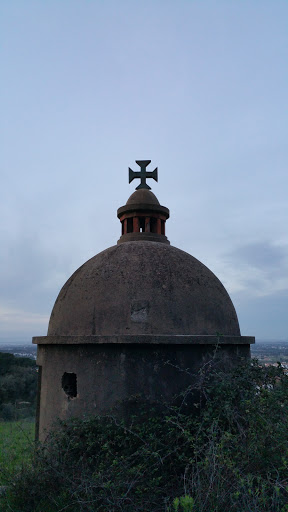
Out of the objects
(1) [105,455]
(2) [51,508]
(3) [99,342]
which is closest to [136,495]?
(1) [105,455]

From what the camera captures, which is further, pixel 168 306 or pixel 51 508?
pixel 168 306

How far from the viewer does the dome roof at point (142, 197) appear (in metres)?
7.31

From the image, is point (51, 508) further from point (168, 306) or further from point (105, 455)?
point (168, 306)

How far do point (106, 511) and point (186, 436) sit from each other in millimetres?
1052

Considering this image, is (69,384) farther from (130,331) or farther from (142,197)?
(142,197)

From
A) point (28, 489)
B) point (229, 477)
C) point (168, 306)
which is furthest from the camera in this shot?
point (168, 306)

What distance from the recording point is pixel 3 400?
21.6 m

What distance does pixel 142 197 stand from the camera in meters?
7.36

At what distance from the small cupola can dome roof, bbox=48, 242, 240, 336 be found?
914 millimetres

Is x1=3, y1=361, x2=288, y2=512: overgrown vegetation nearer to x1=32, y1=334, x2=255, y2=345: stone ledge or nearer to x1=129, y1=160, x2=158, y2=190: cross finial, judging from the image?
x1=32, y1=334, x2=255, y2=345: stone ledge

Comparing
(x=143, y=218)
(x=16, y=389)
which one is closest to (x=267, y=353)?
(x=143, y=218)

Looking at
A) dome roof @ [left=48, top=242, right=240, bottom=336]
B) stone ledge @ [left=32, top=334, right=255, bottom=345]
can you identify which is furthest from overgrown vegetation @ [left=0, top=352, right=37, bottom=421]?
stone ledge @ [left=32, top=334, right=255, bottom=345]

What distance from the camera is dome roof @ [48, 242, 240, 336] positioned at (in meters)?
5.05

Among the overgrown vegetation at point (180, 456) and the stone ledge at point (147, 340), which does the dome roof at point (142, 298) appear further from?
the overgrown vegetation at point (180, 456)
